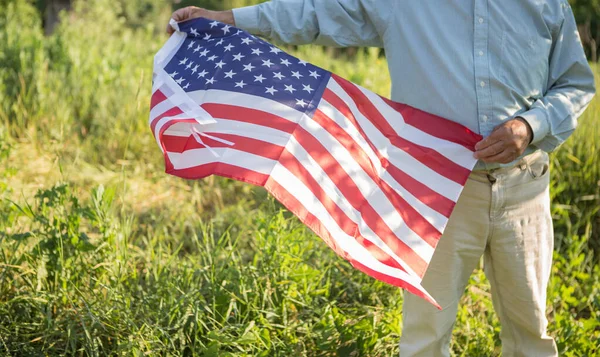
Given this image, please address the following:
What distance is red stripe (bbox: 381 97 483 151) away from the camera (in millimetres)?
2309

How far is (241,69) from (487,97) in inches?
36.5

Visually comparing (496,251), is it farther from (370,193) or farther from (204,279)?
(204,279)

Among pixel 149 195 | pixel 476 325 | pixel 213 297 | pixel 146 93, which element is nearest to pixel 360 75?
pixel 146 93

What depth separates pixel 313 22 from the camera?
2.50 meters

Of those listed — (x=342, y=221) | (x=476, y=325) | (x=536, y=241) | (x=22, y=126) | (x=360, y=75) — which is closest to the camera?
(x=342, y=221)

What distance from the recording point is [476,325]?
10.6 feet

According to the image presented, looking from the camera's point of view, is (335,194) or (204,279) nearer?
(335,194)

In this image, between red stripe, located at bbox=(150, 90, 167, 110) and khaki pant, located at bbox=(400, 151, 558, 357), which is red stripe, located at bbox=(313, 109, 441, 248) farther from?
red stripe, located at bbox=(150, 90, 167, 110)

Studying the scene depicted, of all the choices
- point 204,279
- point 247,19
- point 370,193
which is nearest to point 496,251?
point 370,193

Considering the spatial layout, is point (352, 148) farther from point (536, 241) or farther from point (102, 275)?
point (102, 275)

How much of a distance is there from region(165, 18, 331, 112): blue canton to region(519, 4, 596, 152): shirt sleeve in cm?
83

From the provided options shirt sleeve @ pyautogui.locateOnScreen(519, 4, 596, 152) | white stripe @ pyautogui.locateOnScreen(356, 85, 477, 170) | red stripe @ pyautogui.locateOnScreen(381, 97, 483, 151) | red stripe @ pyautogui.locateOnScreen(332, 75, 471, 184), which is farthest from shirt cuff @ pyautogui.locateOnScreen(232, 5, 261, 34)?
shirt sleeve @ pyautogui.locateOnScreen(519, 4, 596, 152)

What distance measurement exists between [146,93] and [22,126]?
1.17 m

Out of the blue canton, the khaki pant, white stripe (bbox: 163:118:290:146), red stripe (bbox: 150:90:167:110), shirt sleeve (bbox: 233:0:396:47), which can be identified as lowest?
the khaki pant
